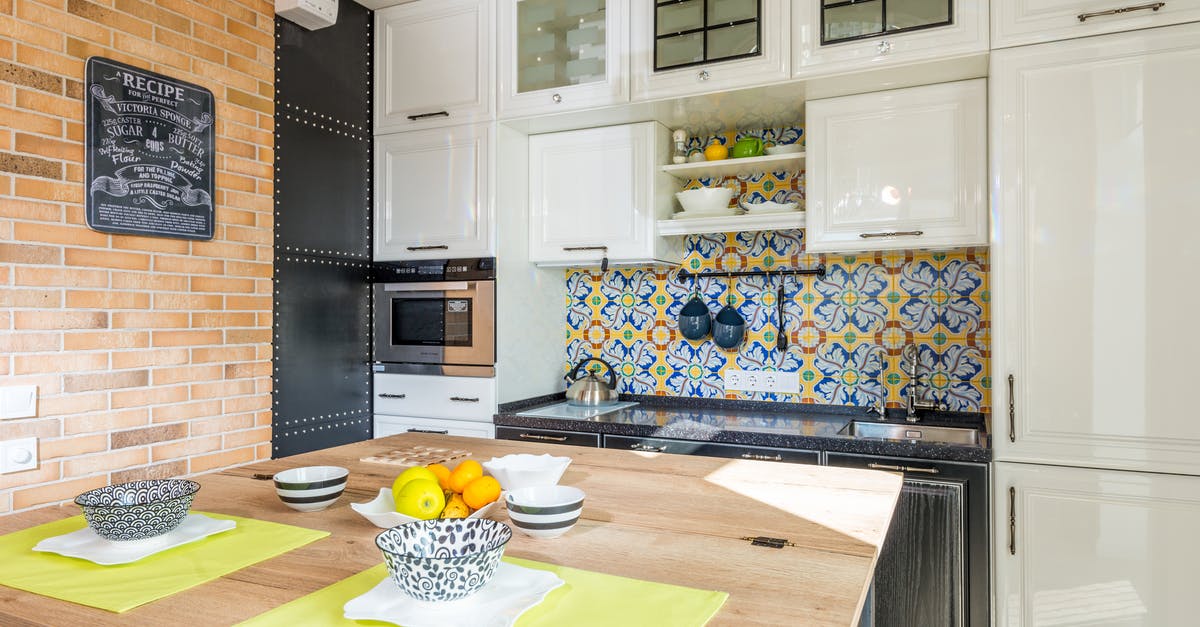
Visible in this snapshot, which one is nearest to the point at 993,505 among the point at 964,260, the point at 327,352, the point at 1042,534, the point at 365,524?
the point at 1042,534

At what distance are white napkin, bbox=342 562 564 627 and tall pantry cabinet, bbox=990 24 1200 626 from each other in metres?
1.86

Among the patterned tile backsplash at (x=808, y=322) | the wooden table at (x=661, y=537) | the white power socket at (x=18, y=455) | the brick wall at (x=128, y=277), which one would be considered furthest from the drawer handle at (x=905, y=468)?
the white power socket at (x=18, y=455)

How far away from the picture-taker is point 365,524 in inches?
48.2

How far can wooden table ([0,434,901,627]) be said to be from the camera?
87 cm

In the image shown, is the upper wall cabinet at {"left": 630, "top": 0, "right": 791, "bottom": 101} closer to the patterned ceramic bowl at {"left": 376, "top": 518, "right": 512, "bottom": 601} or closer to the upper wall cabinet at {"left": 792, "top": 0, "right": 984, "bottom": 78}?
the upper wall cabinet at {"left": 792, "top": 0, "right": 984, "bottom": 78}

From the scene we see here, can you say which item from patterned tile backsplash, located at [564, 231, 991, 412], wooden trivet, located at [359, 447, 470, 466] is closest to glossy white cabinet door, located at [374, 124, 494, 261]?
patterned tile backsplash, located at [564, 231, 991, 412]

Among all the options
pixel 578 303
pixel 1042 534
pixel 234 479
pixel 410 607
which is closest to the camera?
pixel 410 607

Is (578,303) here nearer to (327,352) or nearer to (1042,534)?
(327,352)

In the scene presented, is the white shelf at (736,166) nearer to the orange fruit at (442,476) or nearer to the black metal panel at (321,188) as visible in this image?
the black metal panel at (321,188)

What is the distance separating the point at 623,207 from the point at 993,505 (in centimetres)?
167

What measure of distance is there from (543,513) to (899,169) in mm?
1971

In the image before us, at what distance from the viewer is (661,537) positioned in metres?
1.15

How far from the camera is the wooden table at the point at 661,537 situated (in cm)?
87

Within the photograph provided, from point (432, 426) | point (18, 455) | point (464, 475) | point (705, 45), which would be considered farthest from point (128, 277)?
point (705, 45)
